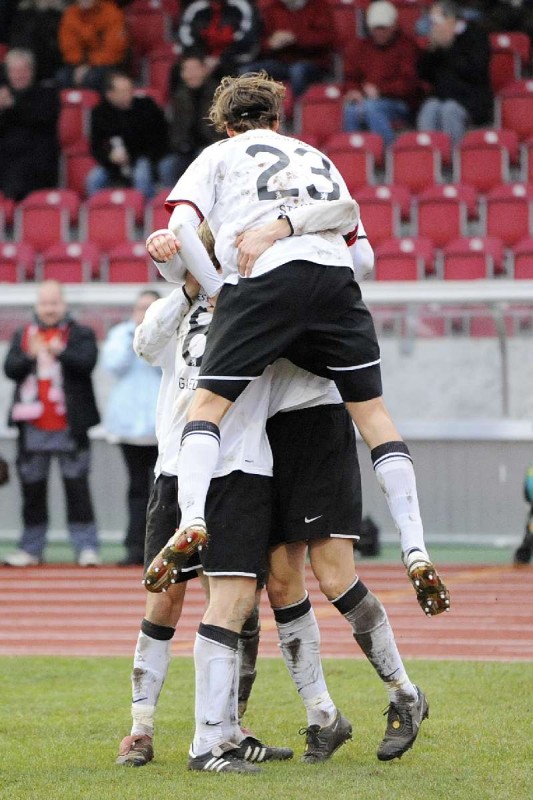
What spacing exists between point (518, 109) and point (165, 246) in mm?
11784

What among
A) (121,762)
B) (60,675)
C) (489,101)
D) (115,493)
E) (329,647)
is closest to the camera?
(121,762)

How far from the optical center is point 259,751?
15.1 feet

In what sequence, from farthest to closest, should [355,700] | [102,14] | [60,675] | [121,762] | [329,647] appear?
[102,14], [329,647], [60,675], [355,700], [121,762]

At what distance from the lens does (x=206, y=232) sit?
15.7 feet

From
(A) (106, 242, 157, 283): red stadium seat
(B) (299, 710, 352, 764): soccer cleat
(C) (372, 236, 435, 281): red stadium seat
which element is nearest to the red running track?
(B) (299, 710, 352, 764): soccer cleat

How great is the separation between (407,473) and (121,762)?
4.16 feet

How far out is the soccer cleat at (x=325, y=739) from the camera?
458cm

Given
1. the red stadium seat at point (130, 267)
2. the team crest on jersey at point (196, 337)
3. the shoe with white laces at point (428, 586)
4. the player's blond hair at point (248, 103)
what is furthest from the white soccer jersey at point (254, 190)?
the red stadium seat at point (130, 267)

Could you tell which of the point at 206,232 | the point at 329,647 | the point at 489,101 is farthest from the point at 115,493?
the point at 206,232

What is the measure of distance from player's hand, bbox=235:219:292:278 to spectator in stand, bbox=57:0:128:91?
12.6 meters

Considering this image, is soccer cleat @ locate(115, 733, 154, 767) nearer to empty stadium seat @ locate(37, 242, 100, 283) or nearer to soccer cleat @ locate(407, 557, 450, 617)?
soccer cleat @ locate(407, 557, 450, 617)

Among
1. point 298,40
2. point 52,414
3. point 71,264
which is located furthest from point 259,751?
point 298,40

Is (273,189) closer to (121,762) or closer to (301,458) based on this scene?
(301,458)

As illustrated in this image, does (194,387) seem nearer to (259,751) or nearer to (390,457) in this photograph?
(390,457)
